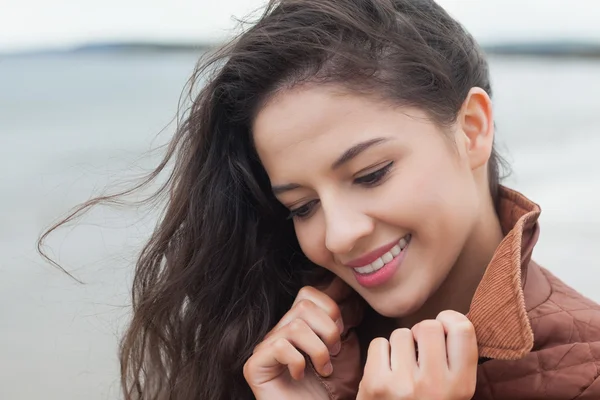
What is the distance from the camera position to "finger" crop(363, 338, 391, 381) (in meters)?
1.44

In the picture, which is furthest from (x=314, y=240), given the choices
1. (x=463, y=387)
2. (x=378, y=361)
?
(x=463, y=387)

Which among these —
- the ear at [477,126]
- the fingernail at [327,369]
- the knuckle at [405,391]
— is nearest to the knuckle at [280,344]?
the fingernail at [327,369]

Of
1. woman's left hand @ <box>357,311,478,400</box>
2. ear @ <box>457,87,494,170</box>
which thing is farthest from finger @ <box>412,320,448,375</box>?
ear @ <box>457,87,494,170</box>

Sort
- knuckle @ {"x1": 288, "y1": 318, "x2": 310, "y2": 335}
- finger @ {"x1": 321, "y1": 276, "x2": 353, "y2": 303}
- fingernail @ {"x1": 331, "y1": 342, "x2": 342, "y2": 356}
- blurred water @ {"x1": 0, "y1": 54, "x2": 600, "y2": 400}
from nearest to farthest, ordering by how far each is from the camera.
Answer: knuckle @ {"x1": 288, "y1": 318, "x2": 310, "y2": 335} < fingernail @ {"x1": 331, "y1": 342, "x2": 342, "y2": 356} < finger @ {"x1": 321, "y1": 276, "x2": 353, "y2": 303} < blurred water @ {"x1": 0, "y1": 54, "x2": 600, "y2": 400}

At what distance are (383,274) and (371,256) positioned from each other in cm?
5

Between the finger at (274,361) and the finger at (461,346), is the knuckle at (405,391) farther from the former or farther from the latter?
the finger at (274,361)

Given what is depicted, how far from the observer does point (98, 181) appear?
2346 millimetres

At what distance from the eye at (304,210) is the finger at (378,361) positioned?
1.25 feet

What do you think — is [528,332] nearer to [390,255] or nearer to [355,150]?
[390,255]

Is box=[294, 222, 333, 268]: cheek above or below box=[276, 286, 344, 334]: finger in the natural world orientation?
above

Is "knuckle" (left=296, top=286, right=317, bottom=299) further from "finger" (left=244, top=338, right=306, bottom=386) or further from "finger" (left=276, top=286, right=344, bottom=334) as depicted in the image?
"finger" (left=244, top=338, right=306, bottom=386)

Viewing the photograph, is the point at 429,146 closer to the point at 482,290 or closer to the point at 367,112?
the point at 367,112

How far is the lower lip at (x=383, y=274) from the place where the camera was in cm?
167

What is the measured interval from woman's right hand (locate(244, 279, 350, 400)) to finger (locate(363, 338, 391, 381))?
0.23 m
